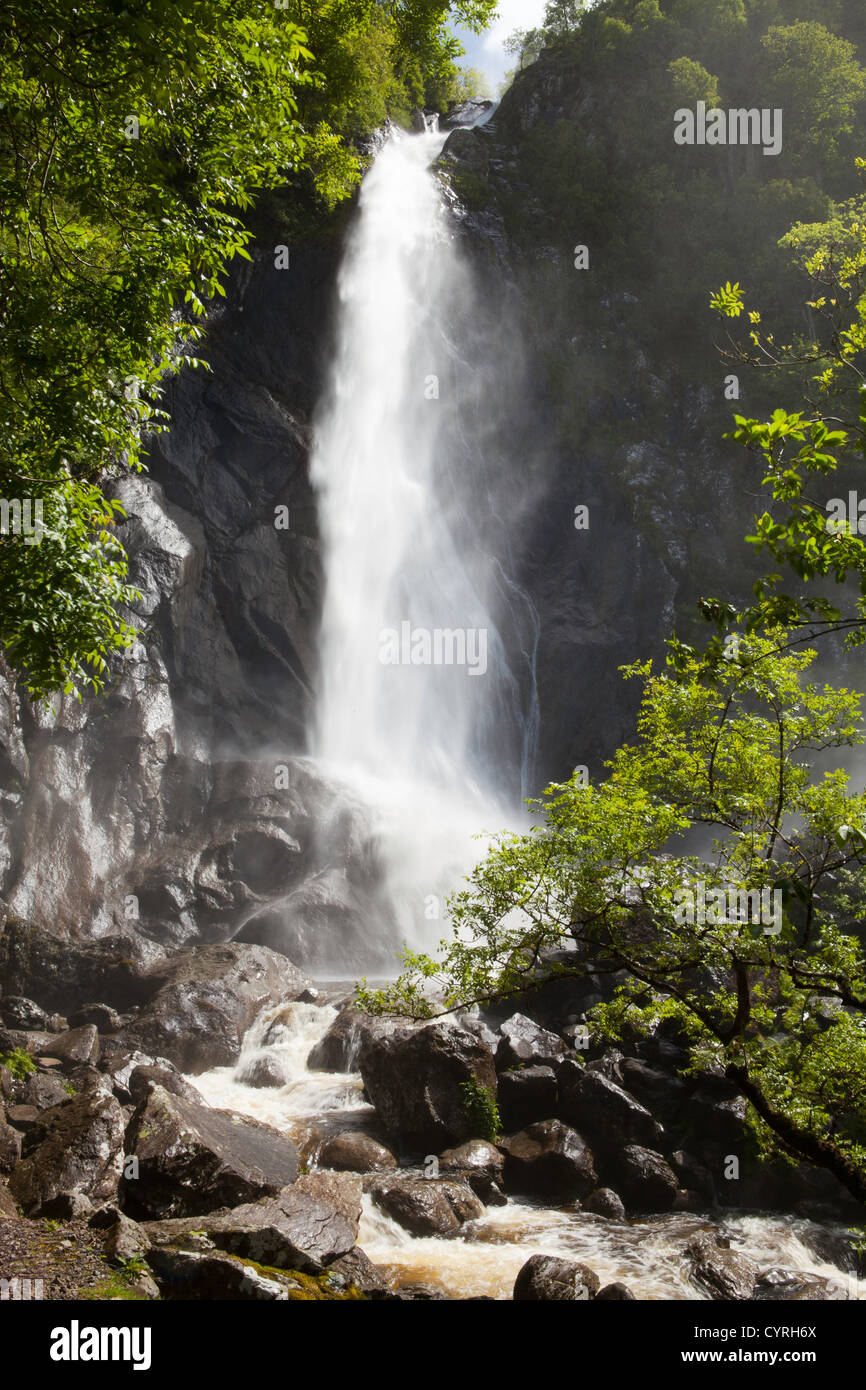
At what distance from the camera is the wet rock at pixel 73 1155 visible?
7.64 m

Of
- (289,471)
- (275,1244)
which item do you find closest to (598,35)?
(289,471)

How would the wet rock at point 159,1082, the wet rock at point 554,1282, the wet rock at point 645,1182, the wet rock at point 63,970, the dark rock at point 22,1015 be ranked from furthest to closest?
1. the wet rock at point 63,970
2. the dark rock at point 22,1015
3. the wet rock at point 645,1182
4. the wet rock at point 159,1082
5. the wet rock at point 554,1282

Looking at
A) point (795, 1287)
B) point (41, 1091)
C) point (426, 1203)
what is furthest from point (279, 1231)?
point (795, 1287)

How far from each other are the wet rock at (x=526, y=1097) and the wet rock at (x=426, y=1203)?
2.15m

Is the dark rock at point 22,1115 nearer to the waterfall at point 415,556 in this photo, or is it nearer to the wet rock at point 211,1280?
the wet rock at point 211,1280

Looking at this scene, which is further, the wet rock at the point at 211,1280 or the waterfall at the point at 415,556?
the waterfall at the point at 415,556

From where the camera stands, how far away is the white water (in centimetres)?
926

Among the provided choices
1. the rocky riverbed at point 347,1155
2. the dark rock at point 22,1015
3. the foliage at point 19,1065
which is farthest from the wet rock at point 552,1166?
the dark rock at point 22,1015

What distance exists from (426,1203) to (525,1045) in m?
4.27

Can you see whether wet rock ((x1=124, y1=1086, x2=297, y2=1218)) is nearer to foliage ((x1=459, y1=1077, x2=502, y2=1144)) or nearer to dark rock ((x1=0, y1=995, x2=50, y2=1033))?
foliage ((x1=459, y1=1077, x2=502, y2=1144))

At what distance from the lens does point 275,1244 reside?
7758 millimetres

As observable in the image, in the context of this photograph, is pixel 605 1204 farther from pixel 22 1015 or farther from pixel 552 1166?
pixel 22 1015

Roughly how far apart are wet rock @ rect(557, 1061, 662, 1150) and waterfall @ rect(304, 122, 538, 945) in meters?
11.7

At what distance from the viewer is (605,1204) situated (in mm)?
11375
